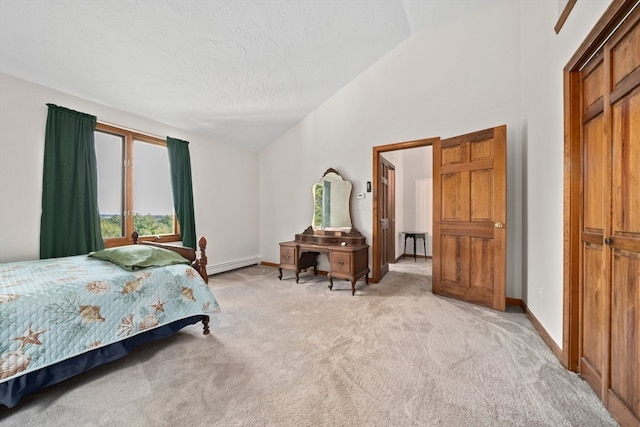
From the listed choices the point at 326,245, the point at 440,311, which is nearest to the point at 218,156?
the point at 326,245

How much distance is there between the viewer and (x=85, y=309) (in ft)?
5.17

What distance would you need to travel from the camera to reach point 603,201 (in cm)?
138

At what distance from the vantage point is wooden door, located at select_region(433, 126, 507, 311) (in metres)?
2.69

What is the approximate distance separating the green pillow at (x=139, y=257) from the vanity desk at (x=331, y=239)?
5.64ft

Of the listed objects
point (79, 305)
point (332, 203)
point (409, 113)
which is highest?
point (409, 113)

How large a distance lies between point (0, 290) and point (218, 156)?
3264 millimetres

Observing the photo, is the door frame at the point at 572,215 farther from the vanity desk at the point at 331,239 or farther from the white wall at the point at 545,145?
the vanity desk at the point at 331,239

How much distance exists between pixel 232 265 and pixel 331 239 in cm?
196

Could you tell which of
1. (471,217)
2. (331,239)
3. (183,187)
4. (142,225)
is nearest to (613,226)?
(471,217)

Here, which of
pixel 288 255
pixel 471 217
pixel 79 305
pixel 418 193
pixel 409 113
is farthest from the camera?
pixel 418 193

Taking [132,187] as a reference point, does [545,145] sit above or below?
above

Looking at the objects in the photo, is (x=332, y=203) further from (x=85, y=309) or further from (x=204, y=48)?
(x=85, y=309)

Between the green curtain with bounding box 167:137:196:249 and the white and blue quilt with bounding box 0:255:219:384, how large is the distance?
157cm

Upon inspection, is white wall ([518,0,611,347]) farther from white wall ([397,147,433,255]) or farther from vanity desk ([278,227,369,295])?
white wall ([397,147,433,255])
